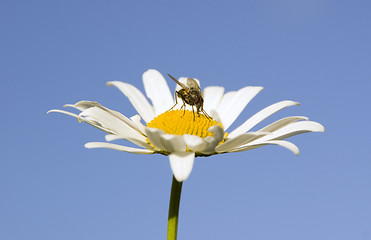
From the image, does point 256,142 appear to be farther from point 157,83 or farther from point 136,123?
point 157,83

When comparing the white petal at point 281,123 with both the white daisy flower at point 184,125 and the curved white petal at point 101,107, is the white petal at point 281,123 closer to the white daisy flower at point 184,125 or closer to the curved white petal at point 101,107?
the white daisy flower at point 184,125

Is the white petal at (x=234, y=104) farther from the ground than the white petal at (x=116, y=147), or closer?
farther from the ground

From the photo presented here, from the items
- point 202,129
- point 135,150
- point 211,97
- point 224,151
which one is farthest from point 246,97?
point 135,150

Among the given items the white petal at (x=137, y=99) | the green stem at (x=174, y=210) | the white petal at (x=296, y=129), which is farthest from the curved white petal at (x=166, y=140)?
the white petal at (x=137, y=99)

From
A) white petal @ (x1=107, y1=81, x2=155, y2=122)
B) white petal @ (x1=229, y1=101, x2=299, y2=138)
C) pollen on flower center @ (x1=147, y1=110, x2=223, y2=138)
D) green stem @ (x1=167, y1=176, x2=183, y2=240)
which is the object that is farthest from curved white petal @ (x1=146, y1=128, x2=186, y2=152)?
white petal @ (x1=107, y1=81, x2=155, y2=122)

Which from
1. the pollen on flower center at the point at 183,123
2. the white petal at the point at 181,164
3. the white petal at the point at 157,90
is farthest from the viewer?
the white petal at the point at 157,90

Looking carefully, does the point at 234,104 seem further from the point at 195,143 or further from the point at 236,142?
the point at 195,143

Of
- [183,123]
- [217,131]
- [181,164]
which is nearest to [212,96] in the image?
[183,123]
